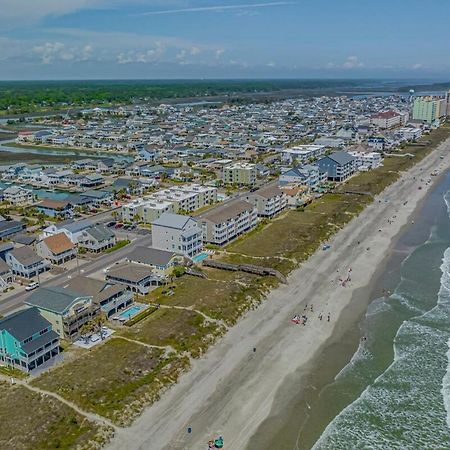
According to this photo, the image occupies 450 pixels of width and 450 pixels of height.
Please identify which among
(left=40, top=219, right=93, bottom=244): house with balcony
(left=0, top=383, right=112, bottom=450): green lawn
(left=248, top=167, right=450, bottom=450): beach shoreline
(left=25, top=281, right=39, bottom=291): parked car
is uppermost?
(left=40, top=219, right=93, bottom=244): house with balcony

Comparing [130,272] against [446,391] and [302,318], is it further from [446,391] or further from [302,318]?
[446,391]

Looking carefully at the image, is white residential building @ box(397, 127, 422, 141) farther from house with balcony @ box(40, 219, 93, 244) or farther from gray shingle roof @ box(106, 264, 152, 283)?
gray shingle roof @ box(106, 264, 152, 283)

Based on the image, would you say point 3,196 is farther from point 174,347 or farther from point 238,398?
point 238,398

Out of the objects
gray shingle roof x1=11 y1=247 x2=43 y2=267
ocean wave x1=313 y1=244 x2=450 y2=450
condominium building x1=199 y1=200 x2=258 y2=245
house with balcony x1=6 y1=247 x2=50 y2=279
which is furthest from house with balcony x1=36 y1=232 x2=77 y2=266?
ocean wave x1=313 y1=244 x2=450 y2=450

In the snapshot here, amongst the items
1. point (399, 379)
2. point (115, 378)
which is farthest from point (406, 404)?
point (115, 378)

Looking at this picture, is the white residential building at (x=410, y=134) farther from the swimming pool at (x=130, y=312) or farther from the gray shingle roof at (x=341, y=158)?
the swimming pool at (x=130, y=312)

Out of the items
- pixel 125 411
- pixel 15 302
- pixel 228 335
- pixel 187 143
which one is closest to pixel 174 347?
pixel 228 335

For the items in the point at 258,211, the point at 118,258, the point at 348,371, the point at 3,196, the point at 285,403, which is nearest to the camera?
the point at 285,403
